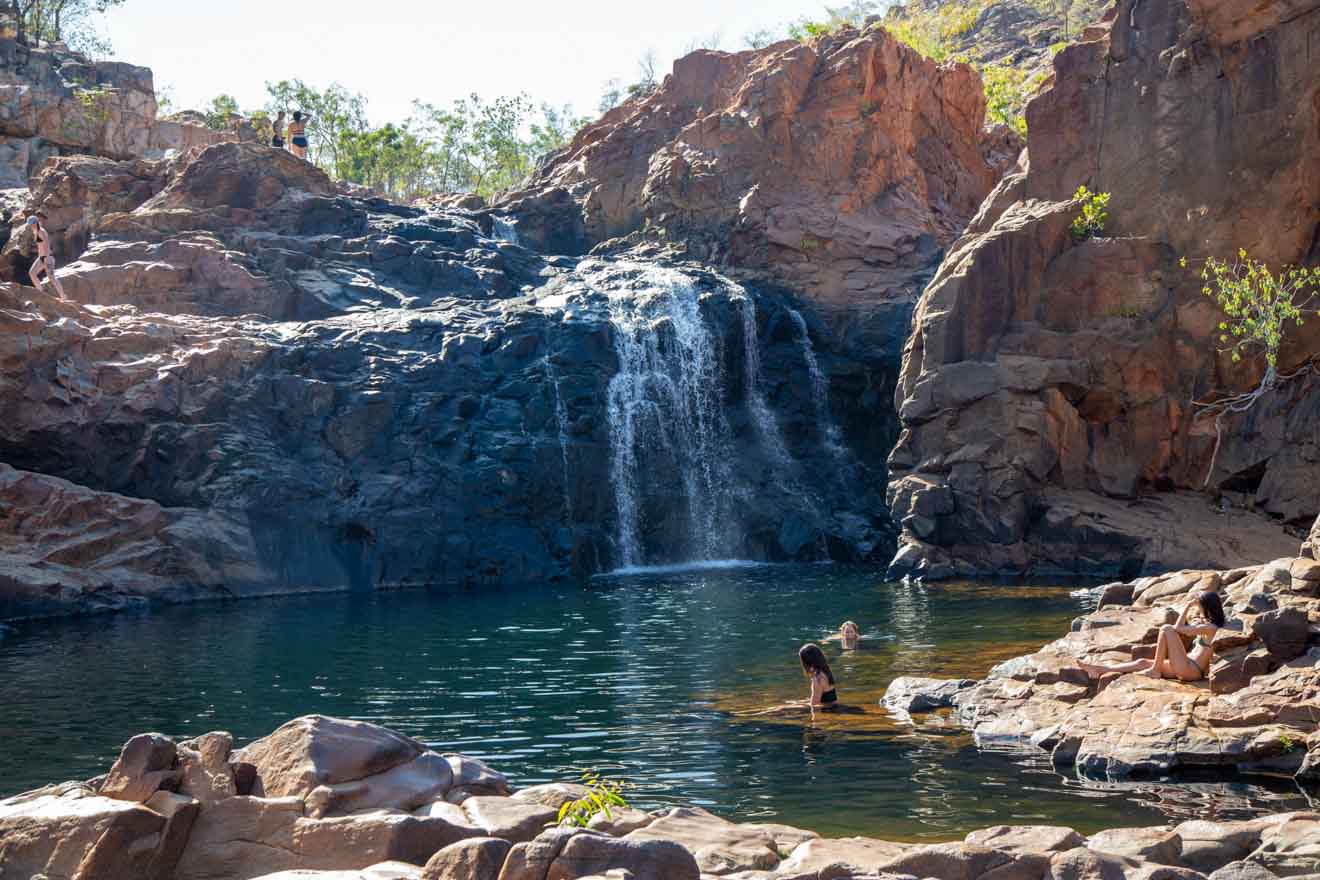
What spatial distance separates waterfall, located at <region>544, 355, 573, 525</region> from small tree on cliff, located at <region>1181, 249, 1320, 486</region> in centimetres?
1802

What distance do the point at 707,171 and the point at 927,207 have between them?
8331mm

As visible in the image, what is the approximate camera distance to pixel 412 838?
9.37m

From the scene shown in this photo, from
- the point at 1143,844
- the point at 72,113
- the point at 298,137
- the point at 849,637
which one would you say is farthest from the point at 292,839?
the point at 72,113

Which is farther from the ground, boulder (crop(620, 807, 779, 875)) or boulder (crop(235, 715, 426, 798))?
boulder (crop(235, 715, 426, 798))

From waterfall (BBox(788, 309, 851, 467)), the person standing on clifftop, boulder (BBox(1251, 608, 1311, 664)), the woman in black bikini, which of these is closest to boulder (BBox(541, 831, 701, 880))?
the woman in black bikini

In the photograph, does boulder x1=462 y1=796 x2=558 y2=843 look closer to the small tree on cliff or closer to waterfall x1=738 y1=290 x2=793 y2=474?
the small tree on cliff

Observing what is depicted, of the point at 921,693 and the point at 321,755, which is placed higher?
the point at 321,755

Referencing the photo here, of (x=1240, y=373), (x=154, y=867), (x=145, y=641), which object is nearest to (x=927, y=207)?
(x=1240, y=373)

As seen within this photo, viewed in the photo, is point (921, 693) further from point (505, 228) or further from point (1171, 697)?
point (505, 228)

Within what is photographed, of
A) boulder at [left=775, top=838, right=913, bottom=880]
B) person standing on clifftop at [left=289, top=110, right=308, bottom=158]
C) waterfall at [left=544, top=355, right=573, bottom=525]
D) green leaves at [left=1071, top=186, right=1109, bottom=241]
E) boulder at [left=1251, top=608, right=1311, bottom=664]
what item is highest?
person standing on clifftop at [left=289, top=110, right=308, bottom=158]

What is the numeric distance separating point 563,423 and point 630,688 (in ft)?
71.6

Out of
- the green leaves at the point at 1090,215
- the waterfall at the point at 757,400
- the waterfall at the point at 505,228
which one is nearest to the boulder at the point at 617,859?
the green leaves at the point at 1090,215

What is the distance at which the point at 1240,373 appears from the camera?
33750 mm

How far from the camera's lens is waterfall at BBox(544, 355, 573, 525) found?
40.7 m
